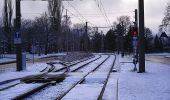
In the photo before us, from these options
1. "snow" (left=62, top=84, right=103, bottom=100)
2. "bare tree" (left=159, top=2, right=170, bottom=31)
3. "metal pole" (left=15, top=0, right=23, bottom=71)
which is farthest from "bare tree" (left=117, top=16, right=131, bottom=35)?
"snow" (left=62, top=84, right=103, bottom=100)

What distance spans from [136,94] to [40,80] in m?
8.18

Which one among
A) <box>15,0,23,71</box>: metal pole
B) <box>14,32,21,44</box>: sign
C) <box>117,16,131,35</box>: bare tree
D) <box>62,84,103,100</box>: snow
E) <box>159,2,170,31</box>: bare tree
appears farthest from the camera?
<box>117,16,131,35</box>: bare tree

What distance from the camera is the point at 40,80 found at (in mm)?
22250

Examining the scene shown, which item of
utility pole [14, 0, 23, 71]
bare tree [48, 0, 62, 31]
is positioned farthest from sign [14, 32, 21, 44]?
bare tree [48, 0, 62, 31]

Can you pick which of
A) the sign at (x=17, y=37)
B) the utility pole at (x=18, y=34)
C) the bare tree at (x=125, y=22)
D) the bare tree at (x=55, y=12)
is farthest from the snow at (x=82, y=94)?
the bare tree at (x=125, y=22)

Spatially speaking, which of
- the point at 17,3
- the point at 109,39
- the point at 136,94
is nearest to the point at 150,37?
the point at 109,39

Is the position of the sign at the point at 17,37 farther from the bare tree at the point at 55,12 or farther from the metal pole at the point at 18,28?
the bare tree at the point at 55,12

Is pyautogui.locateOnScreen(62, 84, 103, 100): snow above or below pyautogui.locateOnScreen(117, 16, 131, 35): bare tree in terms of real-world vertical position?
below

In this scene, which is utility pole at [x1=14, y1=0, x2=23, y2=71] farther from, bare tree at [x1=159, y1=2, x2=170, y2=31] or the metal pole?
bare tree at [x1=159, y1=2, x2=170, y2=31]

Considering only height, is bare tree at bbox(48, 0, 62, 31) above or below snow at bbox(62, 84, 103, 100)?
above

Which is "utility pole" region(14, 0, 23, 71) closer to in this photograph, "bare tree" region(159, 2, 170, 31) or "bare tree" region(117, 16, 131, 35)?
"bare tree" region(159, 2, 170, 31)

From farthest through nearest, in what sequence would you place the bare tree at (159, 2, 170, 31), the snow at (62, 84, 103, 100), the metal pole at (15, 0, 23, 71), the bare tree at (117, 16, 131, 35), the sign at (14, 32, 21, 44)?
the bare tree at (117, 16, 131, 35) < the bare tree at (159, 2, 170, 31) < the metal pole at (15, 0, 23, 71) < the sign at (14, 32, 21, 44) < the snow at (62, 84, 103, 100)

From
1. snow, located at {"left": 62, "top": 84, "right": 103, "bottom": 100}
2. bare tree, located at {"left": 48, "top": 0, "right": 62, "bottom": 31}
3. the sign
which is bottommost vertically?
snow, located at {"left": 62, "top": 84, "right": 103, "bottom": 100}

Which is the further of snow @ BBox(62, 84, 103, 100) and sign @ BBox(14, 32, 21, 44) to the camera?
sign @ BBox(14, 32, 21, 44)
